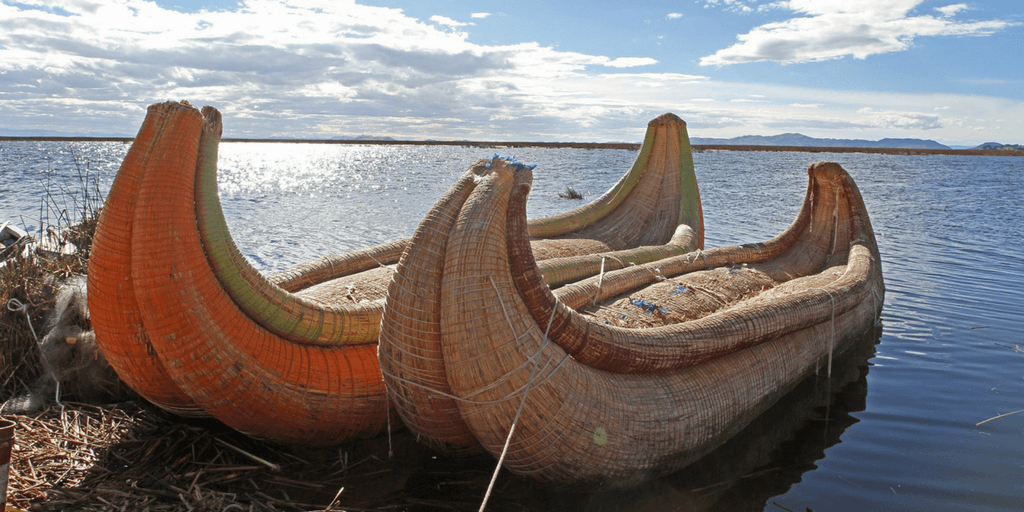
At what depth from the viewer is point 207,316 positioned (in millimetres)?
3104

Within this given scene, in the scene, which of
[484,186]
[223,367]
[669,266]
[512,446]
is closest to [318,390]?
[223,367]

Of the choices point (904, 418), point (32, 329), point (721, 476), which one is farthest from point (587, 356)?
point (32, 329)

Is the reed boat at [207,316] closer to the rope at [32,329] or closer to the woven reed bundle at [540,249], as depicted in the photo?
the woven reed bundle at [540,249]

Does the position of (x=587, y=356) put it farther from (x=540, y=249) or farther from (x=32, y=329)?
(x=32, y=329)

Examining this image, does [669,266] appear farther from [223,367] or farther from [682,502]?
[223,367]

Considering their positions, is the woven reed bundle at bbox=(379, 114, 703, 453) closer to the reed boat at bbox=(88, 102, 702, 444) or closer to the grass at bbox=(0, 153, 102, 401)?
the reed boat at bbox=(88, 102, 702, 444)

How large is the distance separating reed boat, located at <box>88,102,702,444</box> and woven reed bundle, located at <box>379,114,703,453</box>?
0.30 feet

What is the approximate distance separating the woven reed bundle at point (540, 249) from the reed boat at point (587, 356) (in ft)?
0.09

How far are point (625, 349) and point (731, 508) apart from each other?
50.4 inches

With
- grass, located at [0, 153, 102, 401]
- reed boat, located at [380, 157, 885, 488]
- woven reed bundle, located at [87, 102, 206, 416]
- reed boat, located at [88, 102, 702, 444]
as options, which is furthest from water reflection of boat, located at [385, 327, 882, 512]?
grass, located at [0, 153, 102, 401]

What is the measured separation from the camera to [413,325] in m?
2.90

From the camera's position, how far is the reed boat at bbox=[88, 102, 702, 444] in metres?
3.04

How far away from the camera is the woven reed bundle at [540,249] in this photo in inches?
115

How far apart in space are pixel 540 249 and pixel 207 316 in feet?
11.2
